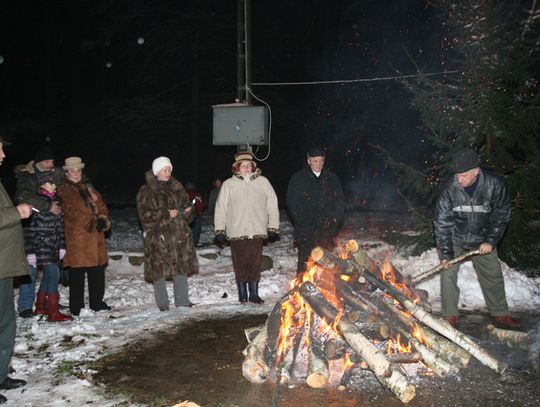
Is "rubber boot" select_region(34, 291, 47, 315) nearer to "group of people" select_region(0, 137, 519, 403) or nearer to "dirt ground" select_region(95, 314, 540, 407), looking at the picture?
"group of people" select_region(0, 137, 519, 403)

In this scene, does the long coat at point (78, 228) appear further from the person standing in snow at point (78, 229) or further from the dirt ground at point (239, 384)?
the dirt ground at point (239, 384)

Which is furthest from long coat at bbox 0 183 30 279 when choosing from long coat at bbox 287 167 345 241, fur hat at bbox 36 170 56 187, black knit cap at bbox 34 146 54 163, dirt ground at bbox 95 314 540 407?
long coat at bbox 287 167 345 241

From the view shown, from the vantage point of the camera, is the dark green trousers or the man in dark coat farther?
the man in dark coat

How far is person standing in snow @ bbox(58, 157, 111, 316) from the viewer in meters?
7.10

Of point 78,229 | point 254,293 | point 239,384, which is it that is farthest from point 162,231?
point 239,384

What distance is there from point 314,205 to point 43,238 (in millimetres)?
3903

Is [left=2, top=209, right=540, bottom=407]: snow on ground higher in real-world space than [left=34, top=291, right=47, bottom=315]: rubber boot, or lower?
lower

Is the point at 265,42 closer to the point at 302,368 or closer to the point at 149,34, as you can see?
the point at 149,34

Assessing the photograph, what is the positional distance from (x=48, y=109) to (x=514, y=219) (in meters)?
27.9

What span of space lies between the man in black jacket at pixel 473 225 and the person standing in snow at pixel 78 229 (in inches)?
188

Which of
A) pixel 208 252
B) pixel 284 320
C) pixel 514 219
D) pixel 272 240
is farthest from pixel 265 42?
pixel 284 320

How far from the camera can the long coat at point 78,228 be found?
23.3 ft

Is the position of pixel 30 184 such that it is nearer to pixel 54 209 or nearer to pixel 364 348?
pixel 54 209

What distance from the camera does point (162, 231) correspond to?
7477mm
